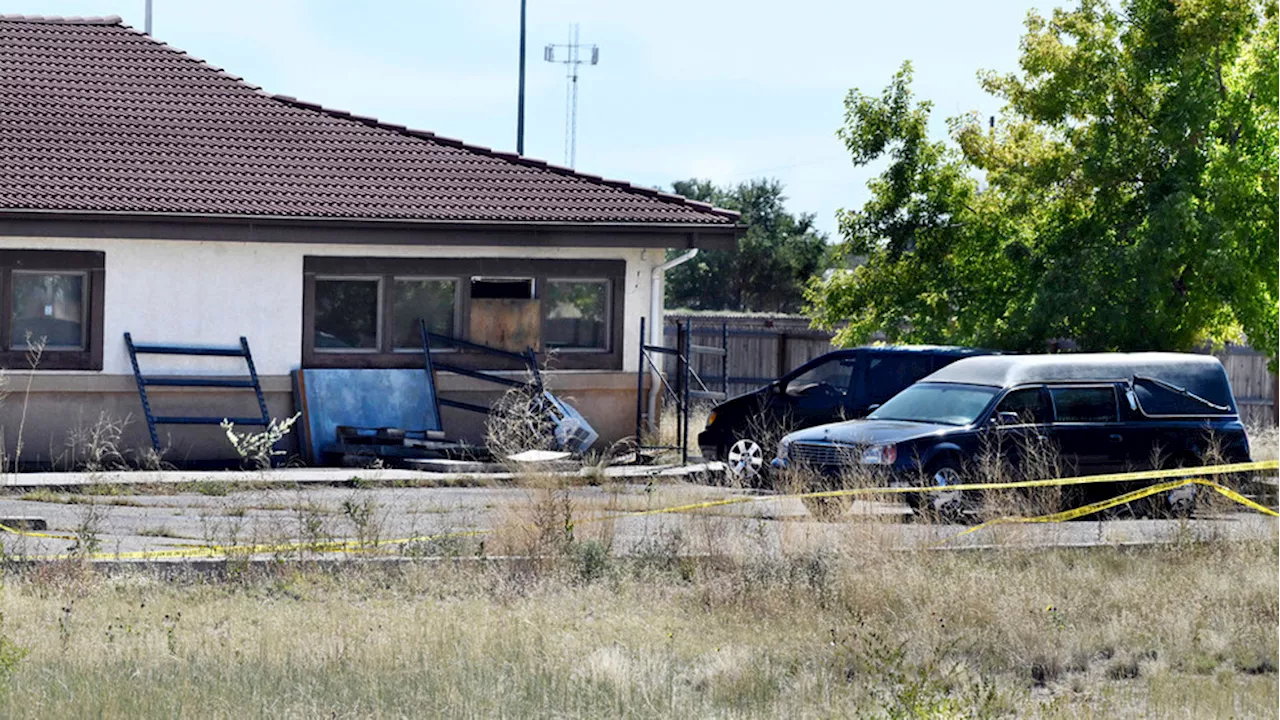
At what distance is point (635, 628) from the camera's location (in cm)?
1014

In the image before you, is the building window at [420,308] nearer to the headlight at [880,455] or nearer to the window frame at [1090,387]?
the headlight at [880,455]

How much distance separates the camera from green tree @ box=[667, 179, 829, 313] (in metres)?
60.5

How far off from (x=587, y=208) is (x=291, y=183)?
3722 mm

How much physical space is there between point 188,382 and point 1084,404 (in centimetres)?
1023

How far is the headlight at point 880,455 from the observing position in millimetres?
15695

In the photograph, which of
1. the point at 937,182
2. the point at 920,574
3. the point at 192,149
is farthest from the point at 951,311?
the point at 920,574

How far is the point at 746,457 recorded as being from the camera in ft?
64.7

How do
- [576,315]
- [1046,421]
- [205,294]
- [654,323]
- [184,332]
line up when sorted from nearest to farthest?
[1046,421], [184,332], [205,294], [576,315], [654,323]

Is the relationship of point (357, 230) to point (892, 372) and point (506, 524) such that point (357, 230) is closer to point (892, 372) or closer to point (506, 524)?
point (892, 372)

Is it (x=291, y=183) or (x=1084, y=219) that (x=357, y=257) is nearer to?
(x=291, y=183)

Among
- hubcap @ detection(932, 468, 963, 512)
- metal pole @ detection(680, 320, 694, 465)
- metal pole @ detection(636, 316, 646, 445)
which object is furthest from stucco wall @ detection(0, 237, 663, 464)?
hubcap @ detection(932, 468, 963, 512)

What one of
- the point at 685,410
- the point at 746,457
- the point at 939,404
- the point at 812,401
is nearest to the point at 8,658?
the point at 939,404

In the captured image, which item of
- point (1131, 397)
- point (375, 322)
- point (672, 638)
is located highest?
point (375, 322)

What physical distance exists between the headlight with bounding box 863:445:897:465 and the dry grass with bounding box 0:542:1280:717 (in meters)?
2.98
